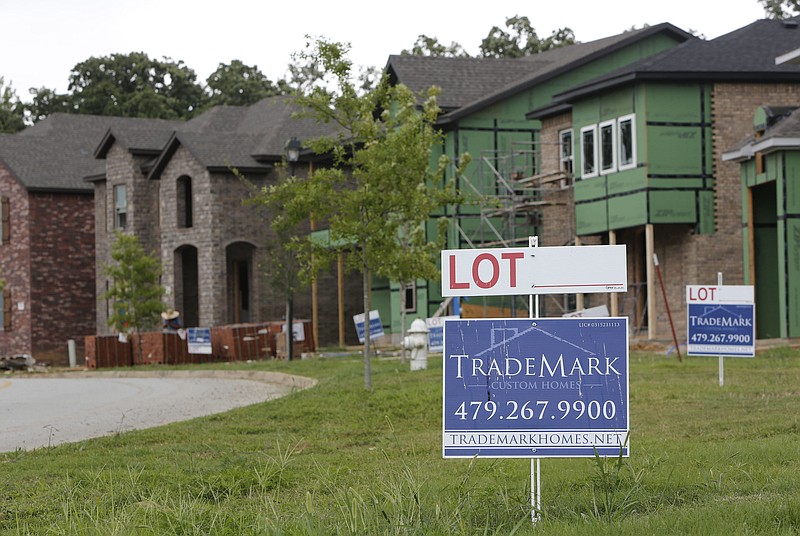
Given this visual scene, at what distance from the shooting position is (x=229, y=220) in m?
47.7

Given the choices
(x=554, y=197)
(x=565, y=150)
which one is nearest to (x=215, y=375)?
(x=554, y=197)

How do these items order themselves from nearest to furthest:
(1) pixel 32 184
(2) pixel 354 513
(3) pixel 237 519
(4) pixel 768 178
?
(2) pixel 354 513
(3) pixel 237 519
(4) pixel 768 178
(1) pixel 32 184

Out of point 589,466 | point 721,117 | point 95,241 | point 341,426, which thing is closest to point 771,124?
point 721,117

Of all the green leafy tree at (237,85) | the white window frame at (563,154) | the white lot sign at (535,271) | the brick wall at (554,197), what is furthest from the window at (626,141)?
the green leafy tree at (237,85)

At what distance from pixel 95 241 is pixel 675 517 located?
49321 mm

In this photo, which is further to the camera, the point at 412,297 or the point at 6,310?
the point at 6,310

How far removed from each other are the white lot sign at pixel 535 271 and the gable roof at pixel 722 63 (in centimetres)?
2522

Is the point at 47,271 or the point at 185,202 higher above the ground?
the point at 185,202

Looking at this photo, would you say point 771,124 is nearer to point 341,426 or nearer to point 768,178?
point 768,178

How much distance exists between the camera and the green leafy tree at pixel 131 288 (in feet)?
138

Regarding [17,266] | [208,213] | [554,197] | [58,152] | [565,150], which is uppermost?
[58,152]

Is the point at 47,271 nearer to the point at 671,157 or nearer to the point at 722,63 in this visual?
the point at 671,157

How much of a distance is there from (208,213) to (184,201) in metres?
2.36

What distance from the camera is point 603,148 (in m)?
35.3
